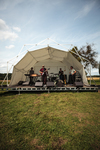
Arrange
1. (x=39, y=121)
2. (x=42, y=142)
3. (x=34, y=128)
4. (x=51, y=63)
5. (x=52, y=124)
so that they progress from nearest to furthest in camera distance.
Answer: (x=42, y=142), (x=34, y=128), (x=52, y=124), (x=39, y=121), (x=51, y=63)

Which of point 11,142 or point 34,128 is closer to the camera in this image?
point 11,142

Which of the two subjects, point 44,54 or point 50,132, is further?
point 44,54

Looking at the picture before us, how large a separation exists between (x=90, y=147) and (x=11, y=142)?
1268mm

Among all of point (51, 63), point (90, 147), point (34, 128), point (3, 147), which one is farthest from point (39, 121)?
point (51, 63)

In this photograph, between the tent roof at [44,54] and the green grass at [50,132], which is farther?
the tent roof at [44,54]

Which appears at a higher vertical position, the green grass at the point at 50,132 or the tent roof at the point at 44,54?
the tent roof at the point at 44,54

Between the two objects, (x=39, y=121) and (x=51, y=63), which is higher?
(x=51, y=63)

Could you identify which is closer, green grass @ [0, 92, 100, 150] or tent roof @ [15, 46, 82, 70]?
green grass @ [0, 92, 100, 150]

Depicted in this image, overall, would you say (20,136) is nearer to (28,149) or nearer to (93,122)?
(28,149)

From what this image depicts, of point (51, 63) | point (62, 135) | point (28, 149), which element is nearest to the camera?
point (28, 149)

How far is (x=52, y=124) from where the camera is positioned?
80.9 inches

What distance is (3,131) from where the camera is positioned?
1850 millimetres

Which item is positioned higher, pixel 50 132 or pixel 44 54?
pixel 44 54

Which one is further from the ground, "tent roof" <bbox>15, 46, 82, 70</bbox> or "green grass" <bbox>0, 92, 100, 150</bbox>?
"tent roof" <bbox>15, 46, 82, 70</bbox>
